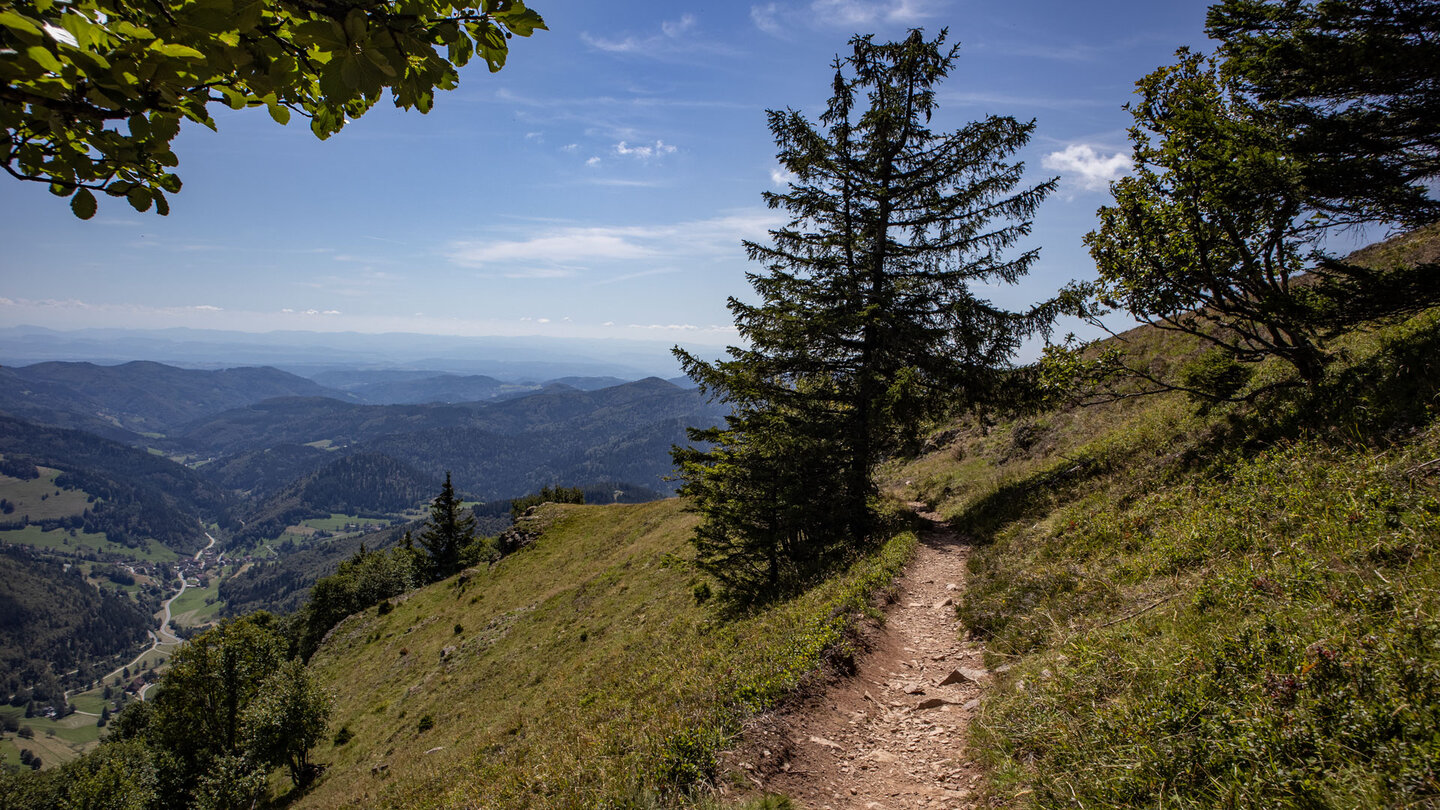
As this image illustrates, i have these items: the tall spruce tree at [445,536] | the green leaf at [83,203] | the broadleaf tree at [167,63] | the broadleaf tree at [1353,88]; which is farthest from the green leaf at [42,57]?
the tall spruce tree at [445,536]

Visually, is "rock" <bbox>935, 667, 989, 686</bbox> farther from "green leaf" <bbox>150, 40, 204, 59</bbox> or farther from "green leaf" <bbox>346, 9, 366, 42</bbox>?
"green leaf" <bbox>150, 40, 204, 59</bbox>

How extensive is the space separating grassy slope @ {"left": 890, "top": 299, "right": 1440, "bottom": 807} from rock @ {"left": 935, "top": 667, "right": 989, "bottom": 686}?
517mm

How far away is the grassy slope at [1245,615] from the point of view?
3.33m

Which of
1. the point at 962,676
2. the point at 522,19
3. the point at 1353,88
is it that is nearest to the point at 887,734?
the point at 962,676

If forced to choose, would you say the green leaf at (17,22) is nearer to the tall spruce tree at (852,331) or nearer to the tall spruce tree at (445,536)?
the tall spruce tree at (852,331)

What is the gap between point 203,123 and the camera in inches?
101

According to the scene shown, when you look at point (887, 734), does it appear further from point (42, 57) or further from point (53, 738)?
point (53, 738)

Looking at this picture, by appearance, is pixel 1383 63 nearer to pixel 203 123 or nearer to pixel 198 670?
pixel 203 123

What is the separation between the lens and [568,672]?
1819cm

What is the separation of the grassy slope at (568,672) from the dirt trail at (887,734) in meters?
0.55

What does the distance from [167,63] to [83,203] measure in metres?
0.92

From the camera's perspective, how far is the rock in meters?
7.30

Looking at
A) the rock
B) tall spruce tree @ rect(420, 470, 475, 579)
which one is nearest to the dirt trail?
the rock

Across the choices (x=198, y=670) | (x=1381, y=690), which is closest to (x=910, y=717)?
(x=1381, y=690)
